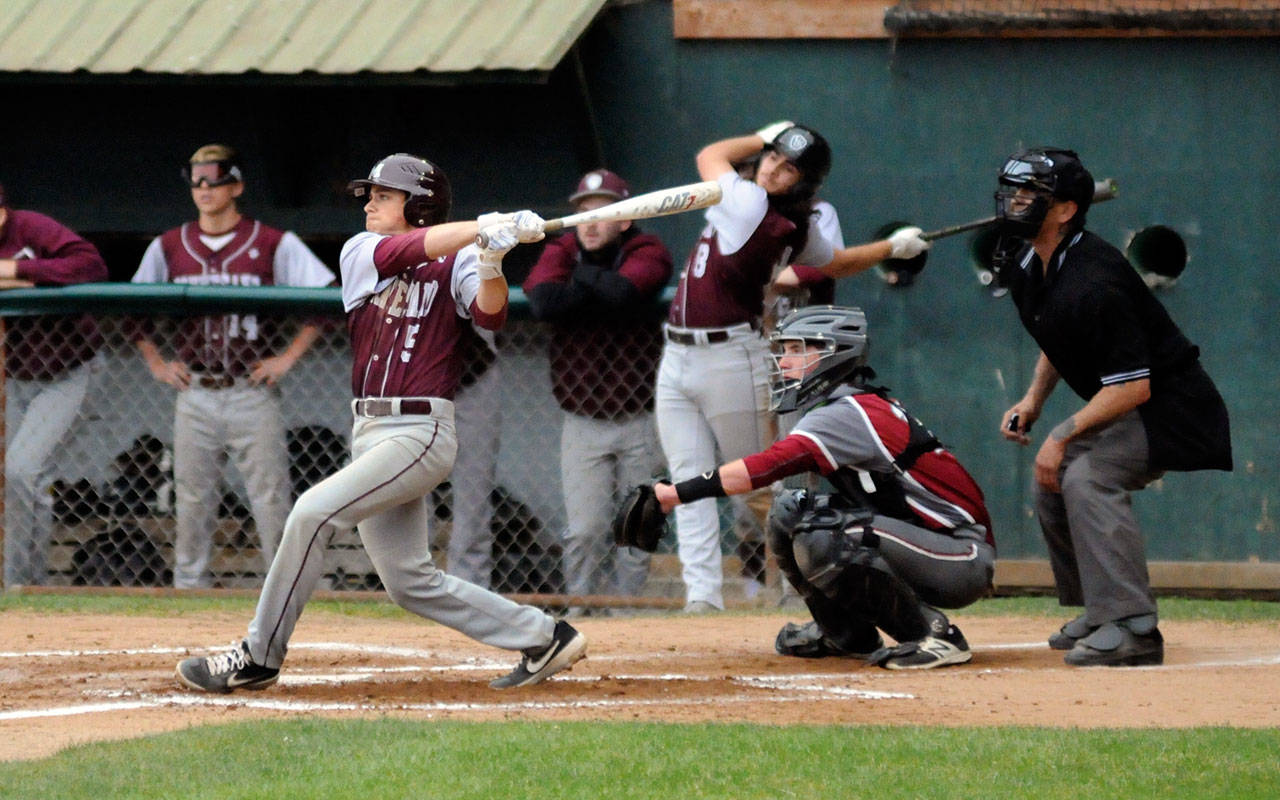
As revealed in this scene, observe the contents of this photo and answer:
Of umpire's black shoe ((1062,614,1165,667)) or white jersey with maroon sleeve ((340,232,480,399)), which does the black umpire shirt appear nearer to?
umpire's black shoe ((1062,614,1165,667))

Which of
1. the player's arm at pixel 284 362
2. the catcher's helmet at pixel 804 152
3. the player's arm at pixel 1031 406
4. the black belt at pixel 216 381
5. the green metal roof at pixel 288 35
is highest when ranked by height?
the green metal roof at pixel 288 35

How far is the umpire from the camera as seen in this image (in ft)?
19.1

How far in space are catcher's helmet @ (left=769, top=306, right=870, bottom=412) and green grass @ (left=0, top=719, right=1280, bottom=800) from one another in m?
1.54

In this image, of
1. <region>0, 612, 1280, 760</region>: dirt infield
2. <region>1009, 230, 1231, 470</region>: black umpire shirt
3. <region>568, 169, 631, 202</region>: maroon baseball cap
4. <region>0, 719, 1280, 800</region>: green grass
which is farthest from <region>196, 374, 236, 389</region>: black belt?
<region>1009, 230, 1231, 470</region>: black umpire shirt

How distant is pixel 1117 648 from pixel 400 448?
247 centimetres

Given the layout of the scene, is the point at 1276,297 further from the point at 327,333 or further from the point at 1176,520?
the point at 327,333

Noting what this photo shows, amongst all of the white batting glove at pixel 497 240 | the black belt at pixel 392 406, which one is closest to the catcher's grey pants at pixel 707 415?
the black belt at pixel 392 406

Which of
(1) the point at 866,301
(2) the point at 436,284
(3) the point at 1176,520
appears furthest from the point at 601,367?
(3) the point at 1176,520

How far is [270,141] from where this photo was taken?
9.93 m

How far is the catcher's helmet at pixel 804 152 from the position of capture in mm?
7031

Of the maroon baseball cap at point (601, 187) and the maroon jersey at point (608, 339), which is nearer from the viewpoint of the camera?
the maroon jersey at point (608, 339)

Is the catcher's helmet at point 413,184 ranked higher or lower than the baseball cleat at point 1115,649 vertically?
higher

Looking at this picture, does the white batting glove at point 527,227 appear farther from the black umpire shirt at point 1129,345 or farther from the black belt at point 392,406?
the black umpire shirt at point 1129,345

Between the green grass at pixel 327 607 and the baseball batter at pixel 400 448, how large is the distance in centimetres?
232
